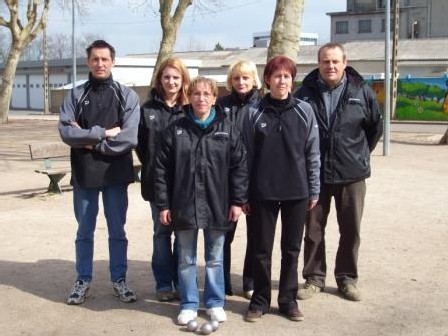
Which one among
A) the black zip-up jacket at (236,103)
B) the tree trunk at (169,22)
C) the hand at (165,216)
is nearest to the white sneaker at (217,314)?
the hand at (165,216)

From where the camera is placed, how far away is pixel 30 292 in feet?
18.3

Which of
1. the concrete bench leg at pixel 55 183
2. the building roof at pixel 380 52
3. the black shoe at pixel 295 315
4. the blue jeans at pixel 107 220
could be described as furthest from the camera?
the building roof at pixel 380 52

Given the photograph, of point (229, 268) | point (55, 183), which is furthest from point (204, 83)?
point (55, 183)

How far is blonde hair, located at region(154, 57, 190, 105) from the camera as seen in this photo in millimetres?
5008

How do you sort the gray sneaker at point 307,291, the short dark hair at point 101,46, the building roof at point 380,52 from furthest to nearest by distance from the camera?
the building roof at point 380,52, the gray sneaker at point 307,291, the short dark hair at point 101,46

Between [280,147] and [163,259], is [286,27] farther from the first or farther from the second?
[280,147]

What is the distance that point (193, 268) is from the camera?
4848mm

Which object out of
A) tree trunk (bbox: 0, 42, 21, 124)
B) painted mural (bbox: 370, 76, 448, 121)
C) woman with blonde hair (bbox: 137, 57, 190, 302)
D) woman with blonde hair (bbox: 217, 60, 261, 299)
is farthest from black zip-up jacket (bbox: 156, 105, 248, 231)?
tree trunk (bbox: 0, 42, 21, 124)

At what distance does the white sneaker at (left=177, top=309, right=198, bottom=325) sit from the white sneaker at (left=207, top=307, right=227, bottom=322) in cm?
11

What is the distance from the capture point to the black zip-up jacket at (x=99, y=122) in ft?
16.6

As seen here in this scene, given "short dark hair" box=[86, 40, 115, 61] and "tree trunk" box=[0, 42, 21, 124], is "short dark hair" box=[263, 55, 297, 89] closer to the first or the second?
"short dark hair" box=[86, 40, 115, 61]

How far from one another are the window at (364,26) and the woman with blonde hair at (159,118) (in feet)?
272

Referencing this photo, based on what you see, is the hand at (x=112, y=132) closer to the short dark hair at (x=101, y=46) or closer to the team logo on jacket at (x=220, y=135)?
the short dark hair at (x=101, y=46)

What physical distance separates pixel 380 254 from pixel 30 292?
324 cm
